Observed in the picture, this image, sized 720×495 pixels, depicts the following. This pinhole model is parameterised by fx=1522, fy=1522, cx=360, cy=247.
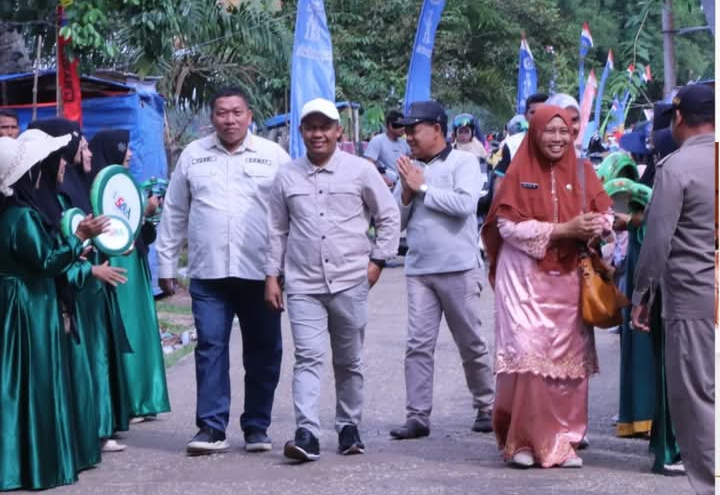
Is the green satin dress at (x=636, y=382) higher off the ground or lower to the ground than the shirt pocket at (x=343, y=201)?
lower

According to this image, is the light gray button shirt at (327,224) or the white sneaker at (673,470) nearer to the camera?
the white sneaker at (673,470)

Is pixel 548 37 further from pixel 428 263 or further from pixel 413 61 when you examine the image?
pixel 428 263

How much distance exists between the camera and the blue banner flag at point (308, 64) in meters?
14.1

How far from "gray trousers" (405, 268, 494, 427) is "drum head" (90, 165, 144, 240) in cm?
158

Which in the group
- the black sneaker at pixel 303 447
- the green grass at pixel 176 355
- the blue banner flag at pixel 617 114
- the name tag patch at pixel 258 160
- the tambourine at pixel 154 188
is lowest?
the green grass at pixel 176 355

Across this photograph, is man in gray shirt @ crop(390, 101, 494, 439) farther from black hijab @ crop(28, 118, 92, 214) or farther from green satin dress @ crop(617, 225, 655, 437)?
black hijab @ crop(28, 118, 92, 214)

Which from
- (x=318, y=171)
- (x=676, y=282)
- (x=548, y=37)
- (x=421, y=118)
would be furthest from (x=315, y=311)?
(x=548, y=37)

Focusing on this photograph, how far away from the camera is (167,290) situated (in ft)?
26.6

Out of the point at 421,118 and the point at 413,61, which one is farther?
the point at 413,61

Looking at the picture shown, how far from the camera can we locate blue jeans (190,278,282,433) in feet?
26.3

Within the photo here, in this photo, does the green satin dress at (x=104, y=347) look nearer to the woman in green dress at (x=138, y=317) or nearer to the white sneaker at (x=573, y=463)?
the woman in green dress at (x=138, y=317)

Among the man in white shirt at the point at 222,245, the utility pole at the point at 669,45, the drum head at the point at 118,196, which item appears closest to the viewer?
the man in white shirt at the point at 222,245

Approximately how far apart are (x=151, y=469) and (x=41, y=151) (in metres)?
1.72

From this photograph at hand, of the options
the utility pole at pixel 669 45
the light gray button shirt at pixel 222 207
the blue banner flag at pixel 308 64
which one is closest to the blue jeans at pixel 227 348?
the light gray button shirt at pixel 222 207
